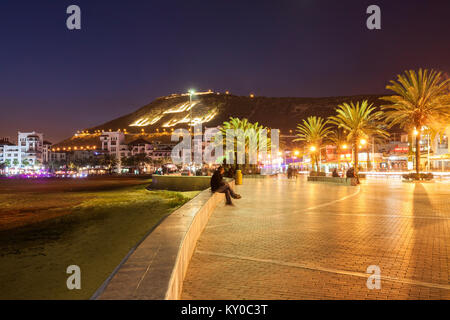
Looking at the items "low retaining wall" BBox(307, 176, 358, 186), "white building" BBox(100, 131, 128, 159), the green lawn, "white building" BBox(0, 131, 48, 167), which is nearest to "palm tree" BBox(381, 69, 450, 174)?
"low retaining wall" BBox(307, 176, 358, 186)

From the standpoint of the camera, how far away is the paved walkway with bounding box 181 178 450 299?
472 centimetres

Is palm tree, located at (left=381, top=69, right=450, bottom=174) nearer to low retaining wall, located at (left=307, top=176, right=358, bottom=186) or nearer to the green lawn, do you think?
low retaining wall, located at (left=307, top=176, right=358, bottom=186)

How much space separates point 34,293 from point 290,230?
563cm

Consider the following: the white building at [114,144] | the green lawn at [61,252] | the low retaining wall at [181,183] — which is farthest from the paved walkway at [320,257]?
the white building at [114,144]

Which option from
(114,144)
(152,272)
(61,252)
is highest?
(114,144)

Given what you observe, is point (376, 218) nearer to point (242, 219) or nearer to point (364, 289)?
point (242, 219)

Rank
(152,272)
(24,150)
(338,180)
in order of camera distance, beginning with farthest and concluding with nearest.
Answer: (24,150) → (338,180) → (152,272)

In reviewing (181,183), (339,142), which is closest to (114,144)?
(339,142)

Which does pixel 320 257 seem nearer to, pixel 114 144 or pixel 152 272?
pixel 152 272

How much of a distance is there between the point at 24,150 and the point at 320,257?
18325 centimetres

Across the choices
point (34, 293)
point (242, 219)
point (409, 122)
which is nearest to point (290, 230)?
point (242, 219)

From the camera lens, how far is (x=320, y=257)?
6316mm

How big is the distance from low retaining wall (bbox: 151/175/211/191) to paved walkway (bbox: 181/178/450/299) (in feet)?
73.1

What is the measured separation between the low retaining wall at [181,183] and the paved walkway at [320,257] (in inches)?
877
